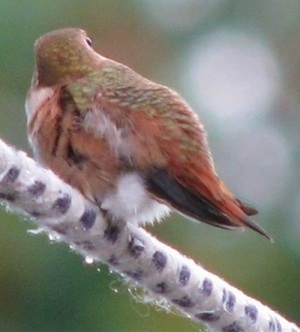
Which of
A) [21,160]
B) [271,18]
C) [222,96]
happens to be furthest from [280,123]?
[21,160]

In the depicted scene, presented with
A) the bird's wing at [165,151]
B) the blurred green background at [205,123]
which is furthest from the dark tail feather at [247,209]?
the blurred green background at [205,123]

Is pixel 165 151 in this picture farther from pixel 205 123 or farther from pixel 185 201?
pixel 205 123

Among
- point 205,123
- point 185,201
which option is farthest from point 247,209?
point 205,123

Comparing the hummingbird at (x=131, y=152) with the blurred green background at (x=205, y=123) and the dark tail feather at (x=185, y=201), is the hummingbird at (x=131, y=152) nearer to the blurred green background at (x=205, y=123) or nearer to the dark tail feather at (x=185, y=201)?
the dark tail feather at (x=185, y=201)

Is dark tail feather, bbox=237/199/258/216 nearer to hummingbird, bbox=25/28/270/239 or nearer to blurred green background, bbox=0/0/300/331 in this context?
hummingbird, bbox=25/28/270/239

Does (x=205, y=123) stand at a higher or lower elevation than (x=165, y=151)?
lower

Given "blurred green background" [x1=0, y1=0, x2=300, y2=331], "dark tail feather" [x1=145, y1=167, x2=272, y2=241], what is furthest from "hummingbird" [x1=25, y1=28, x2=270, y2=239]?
"blurred green background" [x1=0, y1=0, x2=300, y2=331]
